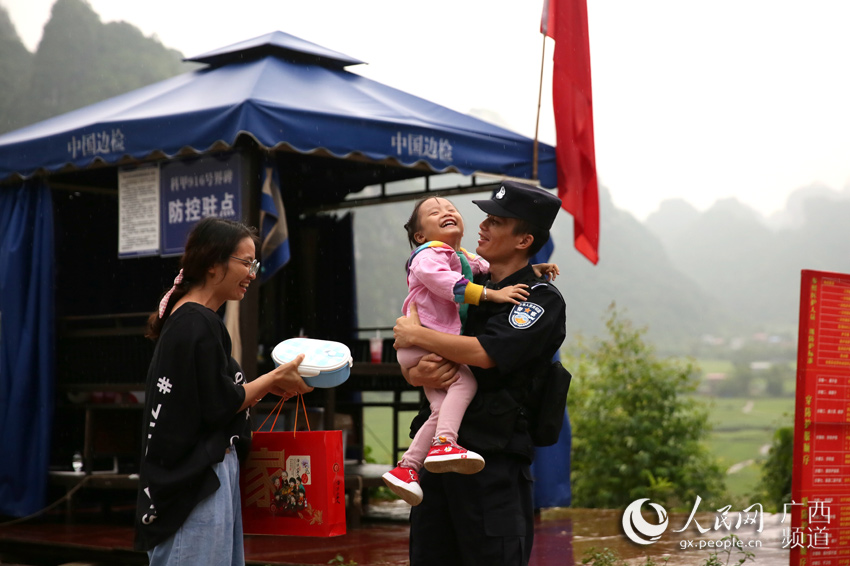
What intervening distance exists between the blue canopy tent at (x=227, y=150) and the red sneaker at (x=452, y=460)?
3281mm

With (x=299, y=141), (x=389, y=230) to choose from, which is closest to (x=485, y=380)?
(x=299, y=141)

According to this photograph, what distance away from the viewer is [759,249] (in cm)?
6303

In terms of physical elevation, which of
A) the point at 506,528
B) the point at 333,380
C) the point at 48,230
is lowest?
the point at 506,528

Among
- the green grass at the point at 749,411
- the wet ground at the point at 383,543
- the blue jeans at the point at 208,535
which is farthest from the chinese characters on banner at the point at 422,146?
the green grass at the point at 749,411

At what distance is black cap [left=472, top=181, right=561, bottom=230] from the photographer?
2832 mm

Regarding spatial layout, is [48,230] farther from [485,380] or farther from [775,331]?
[775,331]

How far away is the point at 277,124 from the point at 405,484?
11.0ft

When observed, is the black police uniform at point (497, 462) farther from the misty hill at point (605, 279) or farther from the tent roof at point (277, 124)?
the misty hill at point (605, 279)

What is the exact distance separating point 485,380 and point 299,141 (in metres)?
3.24

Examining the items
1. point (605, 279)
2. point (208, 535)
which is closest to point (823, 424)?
point (208, 535)

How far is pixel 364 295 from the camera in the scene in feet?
127

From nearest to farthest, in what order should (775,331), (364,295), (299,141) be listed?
1. (299,141)
2. (364,295)
3. (775,331)

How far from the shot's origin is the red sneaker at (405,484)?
276cm

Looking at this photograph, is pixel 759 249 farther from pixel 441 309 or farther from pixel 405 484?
pixel 405 484
